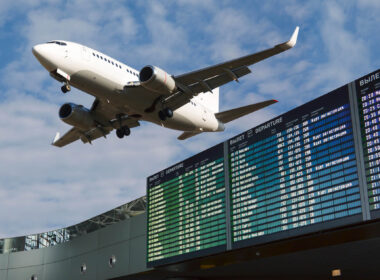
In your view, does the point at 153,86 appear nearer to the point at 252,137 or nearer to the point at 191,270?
the point at 252,137

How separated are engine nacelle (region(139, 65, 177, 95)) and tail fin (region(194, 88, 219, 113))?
6.53m

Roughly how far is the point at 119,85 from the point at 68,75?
2.34 metres

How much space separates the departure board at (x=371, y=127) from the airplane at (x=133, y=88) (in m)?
3.48

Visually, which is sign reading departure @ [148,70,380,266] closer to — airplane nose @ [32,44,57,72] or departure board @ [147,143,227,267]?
departure board @ [147,143,227,267]

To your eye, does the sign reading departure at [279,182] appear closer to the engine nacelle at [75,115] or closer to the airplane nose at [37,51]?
the engine nacelle at [75,115]

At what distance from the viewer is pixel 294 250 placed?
24.5m

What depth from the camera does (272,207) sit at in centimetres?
2217

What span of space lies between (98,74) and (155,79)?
271 centimetres

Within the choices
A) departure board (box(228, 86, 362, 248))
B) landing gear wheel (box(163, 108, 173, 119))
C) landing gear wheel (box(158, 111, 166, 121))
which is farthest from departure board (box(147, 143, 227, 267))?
landing gear wheel (box(158, 111, 166, 121))

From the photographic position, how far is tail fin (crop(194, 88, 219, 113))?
30734 mm

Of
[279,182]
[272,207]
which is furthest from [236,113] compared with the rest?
[272,207]

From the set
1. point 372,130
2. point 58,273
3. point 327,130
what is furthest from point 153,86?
point 58,273

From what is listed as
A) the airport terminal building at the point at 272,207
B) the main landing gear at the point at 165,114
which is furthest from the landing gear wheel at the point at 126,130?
the main landing gear at the point at 165,114

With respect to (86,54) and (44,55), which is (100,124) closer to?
(86,54)
